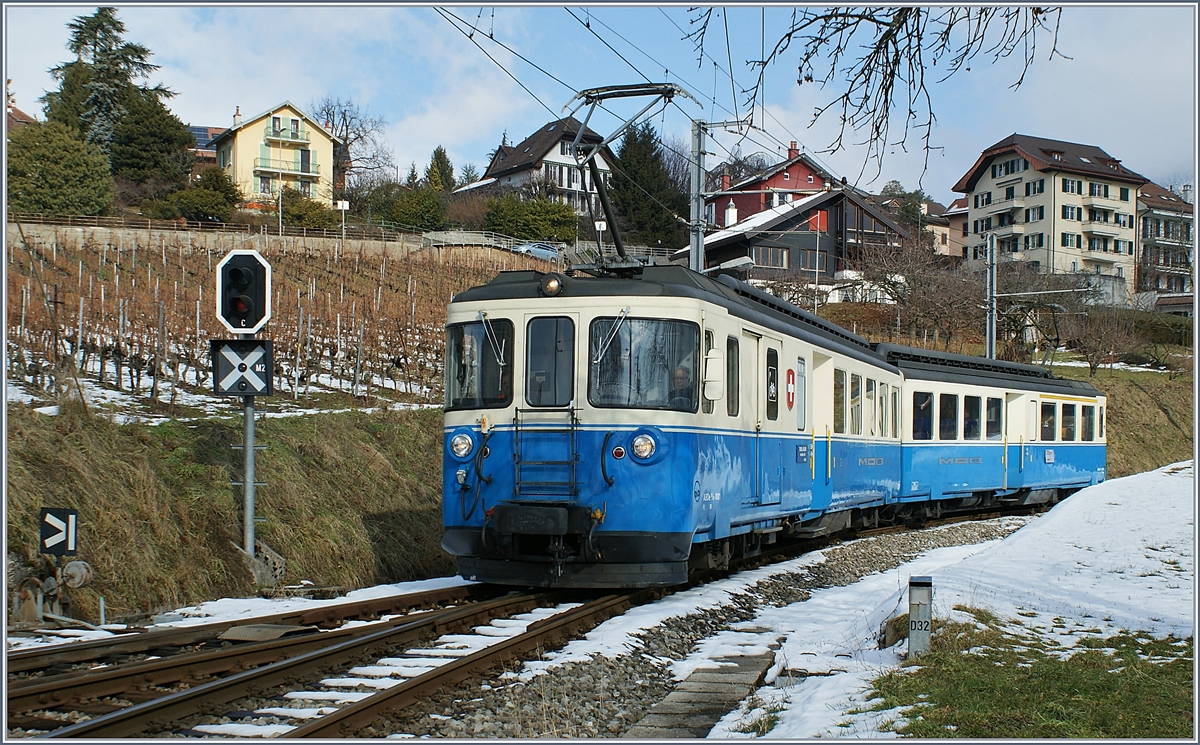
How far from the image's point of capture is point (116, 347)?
15.4 meters

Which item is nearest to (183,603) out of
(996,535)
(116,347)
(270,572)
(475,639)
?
A: (270,572)

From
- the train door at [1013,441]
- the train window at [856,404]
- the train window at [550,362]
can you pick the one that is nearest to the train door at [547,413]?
the train window at [550,362]

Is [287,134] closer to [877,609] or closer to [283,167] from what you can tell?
[283,167]

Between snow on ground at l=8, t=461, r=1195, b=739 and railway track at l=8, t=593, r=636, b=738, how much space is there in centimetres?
58

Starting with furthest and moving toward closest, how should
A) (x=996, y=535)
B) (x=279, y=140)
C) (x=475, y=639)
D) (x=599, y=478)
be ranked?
(x=279, y=140), (x=996, y=535), (x=599, y=478), (x=475, y=639)

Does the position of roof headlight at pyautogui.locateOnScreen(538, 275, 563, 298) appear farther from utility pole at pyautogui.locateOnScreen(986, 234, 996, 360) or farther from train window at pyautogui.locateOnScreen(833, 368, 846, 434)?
utility pole at pyautogui.locateOnScreen(986, 234, 996, 360)

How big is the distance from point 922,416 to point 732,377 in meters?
10.1

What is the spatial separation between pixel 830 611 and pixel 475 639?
3.99m

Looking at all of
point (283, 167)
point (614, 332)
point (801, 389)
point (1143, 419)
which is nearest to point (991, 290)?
point (1143, 419)

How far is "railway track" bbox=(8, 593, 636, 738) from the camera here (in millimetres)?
5180

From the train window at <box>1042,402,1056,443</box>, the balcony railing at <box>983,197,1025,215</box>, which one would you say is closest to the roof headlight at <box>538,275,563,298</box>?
the train window at <box>1042,402,1056,443</box>

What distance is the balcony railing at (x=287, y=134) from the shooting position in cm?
6366

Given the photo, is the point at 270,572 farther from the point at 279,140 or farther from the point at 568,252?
the point at 279,140

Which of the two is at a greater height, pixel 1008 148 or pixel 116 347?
pixel 1008 148
